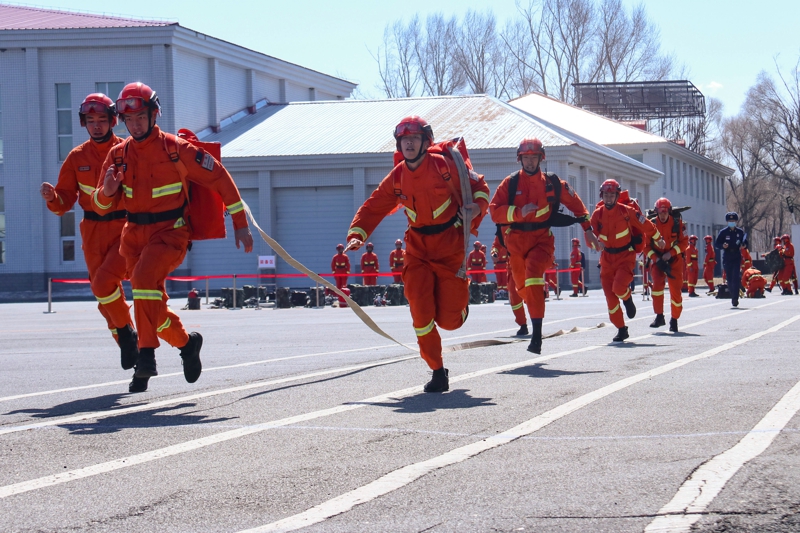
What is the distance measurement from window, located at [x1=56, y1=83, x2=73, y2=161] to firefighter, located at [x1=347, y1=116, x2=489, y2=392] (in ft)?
124

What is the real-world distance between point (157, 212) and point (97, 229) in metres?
0.84

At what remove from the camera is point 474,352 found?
34.4 ft

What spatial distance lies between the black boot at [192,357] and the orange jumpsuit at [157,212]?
0.05 meters

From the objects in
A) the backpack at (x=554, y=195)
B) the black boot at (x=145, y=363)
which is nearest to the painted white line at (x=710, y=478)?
the black boot at (x=145, y=363)

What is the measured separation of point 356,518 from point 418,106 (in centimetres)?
4509

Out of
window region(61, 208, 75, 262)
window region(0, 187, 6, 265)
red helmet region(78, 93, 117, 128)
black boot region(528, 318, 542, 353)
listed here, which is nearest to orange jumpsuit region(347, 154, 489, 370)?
red helmet region(78, 93, 117, 128)

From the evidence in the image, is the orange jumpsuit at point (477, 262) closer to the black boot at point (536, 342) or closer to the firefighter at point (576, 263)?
the firefighter at point (576, 263)

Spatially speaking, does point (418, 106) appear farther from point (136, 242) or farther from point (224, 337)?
point (136, 242)

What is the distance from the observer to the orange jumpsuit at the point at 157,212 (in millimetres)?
7258

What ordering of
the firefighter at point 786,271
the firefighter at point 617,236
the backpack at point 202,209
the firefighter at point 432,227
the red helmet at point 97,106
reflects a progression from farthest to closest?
the firefighter at point 786,271
the firefighter at point 617,236
the red helmet at point 97,106
the firefighter at point 432,227
the backpack at point 202,209

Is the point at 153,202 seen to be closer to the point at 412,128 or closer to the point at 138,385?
the point at 138,385

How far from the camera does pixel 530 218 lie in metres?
10.8

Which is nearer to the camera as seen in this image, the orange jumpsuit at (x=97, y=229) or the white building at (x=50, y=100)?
the orange jumpsuit at (x=97, y=229)

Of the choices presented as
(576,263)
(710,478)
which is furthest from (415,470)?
(576,263)
